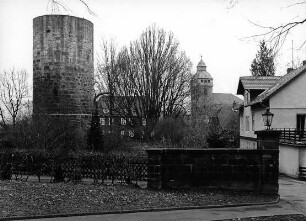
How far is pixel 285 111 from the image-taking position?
3033cm

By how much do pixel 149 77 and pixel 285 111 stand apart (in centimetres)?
1271

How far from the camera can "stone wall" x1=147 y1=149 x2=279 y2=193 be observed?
13.3 m

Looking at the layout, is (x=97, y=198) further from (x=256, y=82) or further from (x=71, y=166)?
(x=256, y=82)

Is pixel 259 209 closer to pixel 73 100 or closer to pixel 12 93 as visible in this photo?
pixel 73 100

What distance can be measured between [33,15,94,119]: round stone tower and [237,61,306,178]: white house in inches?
524

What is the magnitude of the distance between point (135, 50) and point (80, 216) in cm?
2944

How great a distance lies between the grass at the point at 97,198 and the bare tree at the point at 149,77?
23.8 m

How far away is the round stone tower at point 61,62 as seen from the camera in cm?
2847

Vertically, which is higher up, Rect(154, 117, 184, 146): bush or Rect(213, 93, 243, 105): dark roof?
Rect(213, 93, 243, 105): dark roof

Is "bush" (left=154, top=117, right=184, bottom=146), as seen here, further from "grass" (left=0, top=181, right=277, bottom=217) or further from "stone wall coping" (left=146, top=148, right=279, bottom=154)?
"grass" (left=0, top=181, right=277, bottom=217)

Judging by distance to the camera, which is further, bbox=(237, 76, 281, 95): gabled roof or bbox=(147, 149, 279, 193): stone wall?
bbox=(237, 76, 281, 95): gabled roof

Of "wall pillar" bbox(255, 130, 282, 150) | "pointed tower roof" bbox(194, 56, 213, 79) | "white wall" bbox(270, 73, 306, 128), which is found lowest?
"wall pillar" bbox(255, 130, 282, 150)

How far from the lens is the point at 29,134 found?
24094 millimetres

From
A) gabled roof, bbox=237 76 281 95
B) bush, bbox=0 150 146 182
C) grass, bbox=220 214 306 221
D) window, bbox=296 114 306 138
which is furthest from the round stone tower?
grass, bbox=220 214 306 221
